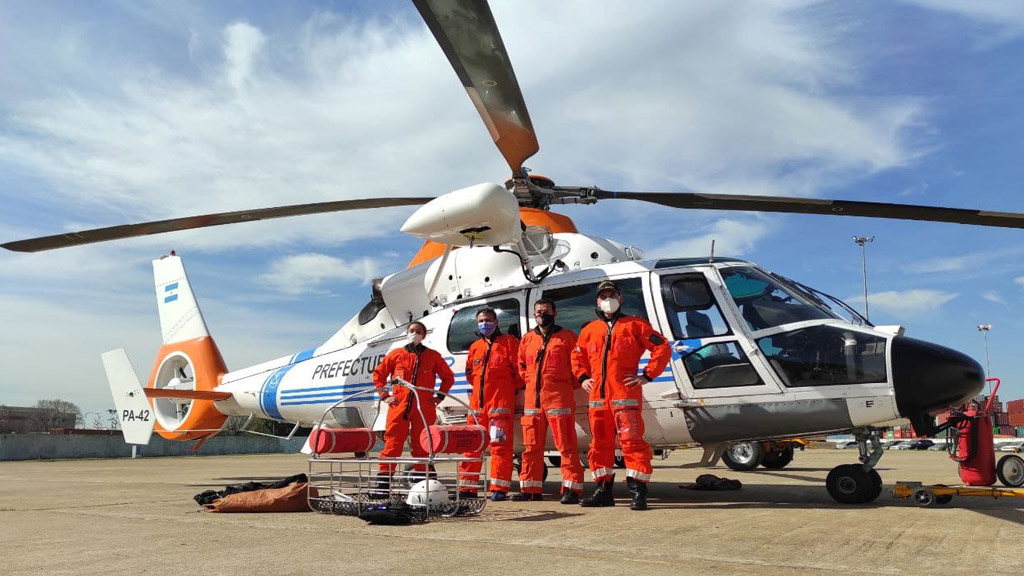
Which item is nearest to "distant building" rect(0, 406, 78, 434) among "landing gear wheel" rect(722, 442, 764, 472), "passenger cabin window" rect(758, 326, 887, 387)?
"landing gear wheel" rect(722, 442, 764, 472)

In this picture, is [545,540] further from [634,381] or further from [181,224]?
[181,224]

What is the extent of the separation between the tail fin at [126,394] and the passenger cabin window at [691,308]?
270 inches

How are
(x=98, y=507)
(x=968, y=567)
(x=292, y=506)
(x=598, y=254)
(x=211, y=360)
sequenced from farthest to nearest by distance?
1. (x=211, y=360)
2. (x=598, y=254)
3. (x=98, y=507)
4. (x=292, y=506)
5. (x=968, y=567)

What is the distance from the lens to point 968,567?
3564 millimetres

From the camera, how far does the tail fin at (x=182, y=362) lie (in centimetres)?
1154

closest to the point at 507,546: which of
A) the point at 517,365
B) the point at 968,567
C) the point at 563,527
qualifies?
the point at 563,527

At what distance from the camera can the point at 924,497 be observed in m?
6.42

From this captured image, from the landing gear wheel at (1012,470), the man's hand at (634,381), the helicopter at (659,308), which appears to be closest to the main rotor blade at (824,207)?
the helicopter at (659,308)

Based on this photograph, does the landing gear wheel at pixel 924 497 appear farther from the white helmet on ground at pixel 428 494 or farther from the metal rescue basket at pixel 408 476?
the white helmet on ground at pixel 428 494

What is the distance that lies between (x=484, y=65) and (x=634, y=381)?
2868 mm

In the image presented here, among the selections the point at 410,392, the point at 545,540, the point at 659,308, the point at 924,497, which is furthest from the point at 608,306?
the point at 924,497

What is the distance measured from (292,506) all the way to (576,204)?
4.66m

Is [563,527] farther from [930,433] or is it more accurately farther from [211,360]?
[211,360]

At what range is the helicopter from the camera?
6168 mm
